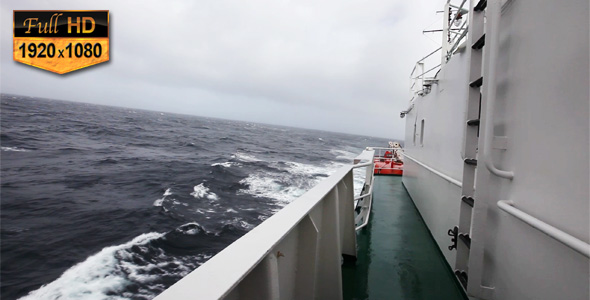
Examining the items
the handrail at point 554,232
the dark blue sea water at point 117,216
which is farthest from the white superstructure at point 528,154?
the dark blue sea water at point 117,216

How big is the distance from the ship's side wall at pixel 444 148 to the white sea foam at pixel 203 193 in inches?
291

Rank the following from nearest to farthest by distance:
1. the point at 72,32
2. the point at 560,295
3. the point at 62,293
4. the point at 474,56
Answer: the point at 560,295
the point at 474,56
the point at 62,293
the point at 72,32

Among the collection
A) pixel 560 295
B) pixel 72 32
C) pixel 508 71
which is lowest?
pixel 560 295

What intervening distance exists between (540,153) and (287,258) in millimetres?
1349

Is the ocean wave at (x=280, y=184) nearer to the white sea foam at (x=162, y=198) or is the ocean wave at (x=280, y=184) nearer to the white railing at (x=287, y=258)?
the white sea foam at (x=162, y=198)

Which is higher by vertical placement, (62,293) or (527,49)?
(527,49)

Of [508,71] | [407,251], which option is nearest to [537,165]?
[508,71]

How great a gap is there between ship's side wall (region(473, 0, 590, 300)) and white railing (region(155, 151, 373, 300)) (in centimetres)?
101

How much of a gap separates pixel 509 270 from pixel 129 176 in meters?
14.1

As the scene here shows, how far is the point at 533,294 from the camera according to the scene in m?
1.33

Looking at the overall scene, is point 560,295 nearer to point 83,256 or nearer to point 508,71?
point 508,71

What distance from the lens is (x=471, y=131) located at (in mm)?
2053

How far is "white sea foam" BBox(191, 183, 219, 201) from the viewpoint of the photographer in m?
9.71

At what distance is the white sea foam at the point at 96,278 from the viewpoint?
4206mm
